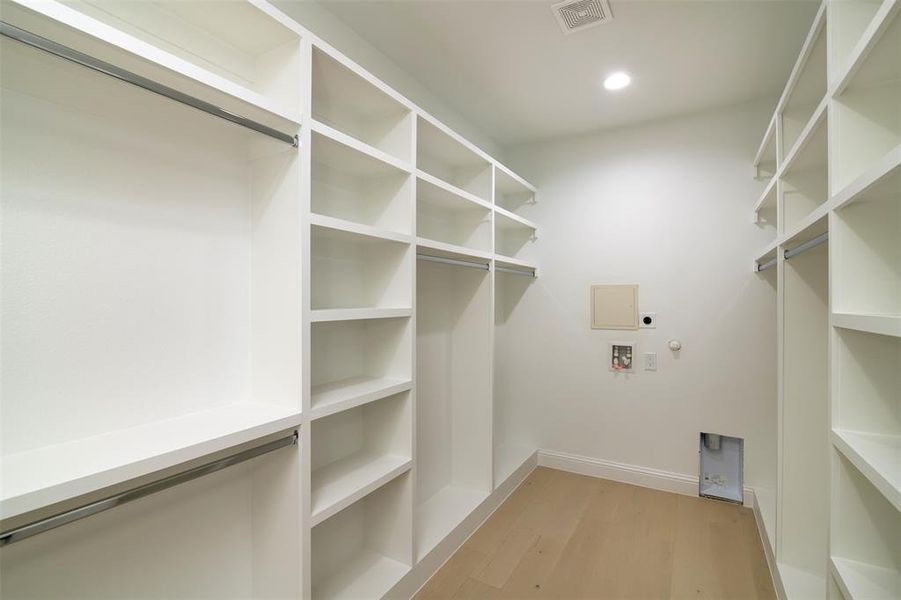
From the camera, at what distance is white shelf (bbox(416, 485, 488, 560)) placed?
2203 mm

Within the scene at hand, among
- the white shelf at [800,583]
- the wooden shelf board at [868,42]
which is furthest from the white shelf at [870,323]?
the white shelf at [800,583]

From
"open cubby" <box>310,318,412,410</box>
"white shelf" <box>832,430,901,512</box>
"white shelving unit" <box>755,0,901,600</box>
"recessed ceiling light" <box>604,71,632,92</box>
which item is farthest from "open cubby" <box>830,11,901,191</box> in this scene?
"open cubby" <box>310,318,412,410</box>

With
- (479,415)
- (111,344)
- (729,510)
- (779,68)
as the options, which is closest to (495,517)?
(479,415)

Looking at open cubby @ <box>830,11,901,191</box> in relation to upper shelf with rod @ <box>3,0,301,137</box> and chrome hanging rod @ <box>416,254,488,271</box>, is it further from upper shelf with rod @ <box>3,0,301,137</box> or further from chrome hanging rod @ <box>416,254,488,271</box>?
upper shelf with rod @ <box>3,0,301,137</box>

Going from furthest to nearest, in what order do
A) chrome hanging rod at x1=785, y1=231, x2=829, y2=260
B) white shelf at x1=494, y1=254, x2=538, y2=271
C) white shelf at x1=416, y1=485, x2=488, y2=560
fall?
white shelf at x1=494, y1=254, x2=538, y2=271 < white shelf at x1=416, y1=485, x2=488, y2=560 < chrome hanging rod at x1=785, y1=231, x2=829, y2=260

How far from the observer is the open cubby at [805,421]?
1.88 metres

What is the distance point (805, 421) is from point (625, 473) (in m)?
1.57

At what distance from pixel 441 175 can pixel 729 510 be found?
9.69 ft

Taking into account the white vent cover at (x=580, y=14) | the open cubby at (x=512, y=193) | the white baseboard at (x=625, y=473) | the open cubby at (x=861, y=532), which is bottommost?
the white baseboard at (x=625, y=473)

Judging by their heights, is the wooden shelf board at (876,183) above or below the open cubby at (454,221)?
below

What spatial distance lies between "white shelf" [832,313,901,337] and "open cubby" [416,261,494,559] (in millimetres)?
1817

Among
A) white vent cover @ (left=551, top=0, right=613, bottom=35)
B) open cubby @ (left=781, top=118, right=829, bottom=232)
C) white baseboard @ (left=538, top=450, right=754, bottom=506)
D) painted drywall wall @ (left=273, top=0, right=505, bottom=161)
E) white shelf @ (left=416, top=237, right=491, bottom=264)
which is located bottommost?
white baseboard @ (left=538, top=450, right=754, bottom=506)

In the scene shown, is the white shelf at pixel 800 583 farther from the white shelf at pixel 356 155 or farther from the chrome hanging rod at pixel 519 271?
the white shelf at pixel 356 155

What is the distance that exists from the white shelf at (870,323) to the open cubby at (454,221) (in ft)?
5.83
